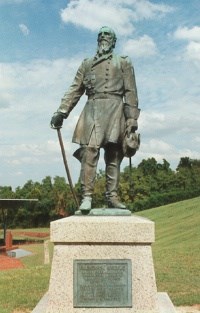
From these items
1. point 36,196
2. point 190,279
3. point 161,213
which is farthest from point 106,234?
point 36,196

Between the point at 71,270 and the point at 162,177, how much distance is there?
50.3 meters

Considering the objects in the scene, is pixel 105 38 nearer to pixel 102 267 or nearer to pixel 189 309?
pixel 102 267

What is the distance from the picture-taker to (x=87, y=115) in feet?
22.0

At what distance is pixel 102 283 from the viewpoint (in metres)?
6.06

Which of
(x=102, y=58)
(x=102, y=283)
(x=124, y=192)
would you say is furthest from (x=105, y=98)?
(x=124, y=192)

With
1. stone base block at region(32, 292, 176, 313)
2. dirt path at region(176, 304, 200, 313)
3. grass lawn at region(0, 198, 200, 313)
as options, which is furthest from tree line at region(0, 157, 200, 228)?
stone base block at region(32, 292, 176, 313)

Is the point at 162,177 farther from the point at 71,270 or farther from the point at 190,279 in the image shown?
the point at 71,270

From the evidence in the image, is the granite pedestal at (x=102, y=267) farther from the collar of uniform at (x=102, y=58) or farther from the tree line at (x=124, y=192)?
the tree line at (x=124, y=192)

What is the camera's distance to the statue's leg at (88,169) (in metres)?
6.63

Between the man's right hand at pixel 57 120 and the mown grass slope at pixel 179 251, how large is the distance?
441 cm

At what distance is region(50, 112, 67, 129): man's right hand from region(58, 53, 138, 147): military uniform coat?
0.06 metres

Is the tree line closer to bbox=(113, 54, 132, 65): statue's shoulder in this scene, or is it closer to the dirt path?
the dirt path

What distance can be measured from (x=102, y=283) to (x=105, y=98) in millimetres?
2337

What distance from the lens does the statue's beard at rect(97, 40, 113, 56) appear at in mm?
6809
